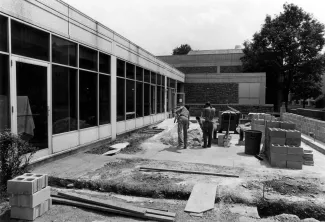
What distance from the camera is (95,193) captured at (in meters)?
5.48

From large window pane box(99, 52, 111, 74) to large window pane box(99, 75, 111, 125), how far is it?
27cm

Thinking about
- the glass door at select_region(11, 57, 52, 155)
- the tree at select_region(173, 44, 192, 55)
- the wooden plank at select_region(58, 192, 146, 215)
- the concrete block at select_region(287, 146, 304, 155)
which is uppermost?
the tree at select_region(173, 44, 192, 55)

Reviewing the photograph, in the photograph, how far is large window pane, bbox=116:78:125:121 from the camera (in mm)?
11641

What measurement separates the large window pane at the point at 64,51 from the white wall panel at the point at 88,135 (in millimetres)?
2329

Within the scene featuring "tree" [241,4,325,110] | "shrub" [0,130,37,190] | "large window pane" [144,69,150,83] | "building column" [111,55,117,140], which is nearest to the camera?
"shrub" [0,130,37,190]

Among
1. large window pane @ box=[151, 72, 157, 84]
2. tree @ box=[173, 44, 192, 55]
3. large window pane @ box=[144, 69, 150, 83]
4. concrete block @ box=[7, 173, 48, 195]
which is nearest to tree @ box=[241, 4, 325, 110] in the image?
→ large window pane @ box=[151, 72, 157, 84]

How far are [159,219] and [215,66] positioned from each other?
132 feet

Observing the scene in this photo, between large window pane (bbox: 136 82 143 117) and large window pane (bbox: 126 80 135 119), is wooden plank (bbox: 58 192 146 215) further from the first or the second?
large window pane (bbox: 136 82 143 117)

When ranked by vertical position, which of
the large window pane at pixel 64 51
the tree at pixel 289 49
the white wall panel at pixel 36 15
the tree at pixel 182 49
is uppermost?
the tree at pixel 182 49

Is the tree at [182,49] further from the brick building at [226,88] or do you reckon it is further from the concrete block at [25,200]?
the concrete block at [25,200]

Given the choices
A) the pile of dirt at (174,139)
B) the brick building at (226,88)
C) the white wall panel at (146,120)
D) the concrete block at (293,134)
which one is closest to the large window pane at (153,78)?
the white wall panel at (146,120)

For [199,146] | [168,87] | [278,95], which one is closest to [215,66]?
[278,95]

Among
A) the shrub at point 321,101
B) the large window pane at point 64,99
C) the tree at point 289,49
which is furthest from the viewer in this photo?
the shrub at point 321,101

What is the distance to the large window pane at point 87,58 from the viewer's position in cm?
885
